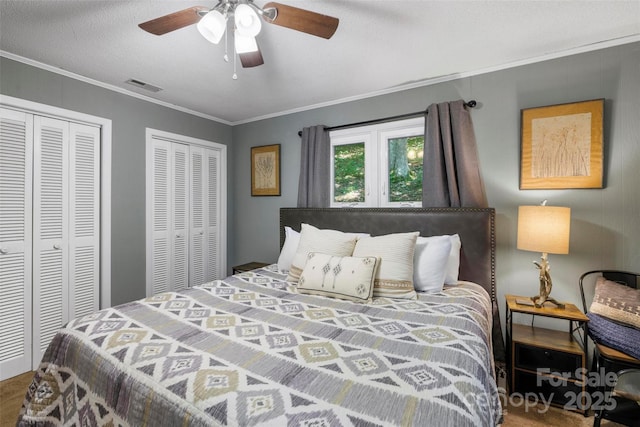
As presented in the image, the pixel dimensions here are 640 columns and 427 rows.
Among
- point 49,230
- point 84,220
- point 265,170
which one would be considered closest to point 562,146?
point 265,170

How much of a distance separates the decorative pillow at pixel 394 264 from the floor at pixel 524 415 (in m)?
0.96

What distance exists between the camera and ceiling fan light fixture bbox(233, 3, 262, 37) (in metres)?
1.39

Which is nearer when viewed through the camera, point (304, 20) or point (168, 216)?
point (304, 20)

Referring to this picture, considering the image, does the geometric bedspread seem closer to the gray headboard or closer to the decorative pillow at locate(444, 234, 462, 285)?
the decorative pillow at locate(444, 234, 462, 285)

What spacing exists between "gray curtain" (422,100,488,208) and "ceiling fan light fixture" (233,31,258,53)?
1708 millimetres

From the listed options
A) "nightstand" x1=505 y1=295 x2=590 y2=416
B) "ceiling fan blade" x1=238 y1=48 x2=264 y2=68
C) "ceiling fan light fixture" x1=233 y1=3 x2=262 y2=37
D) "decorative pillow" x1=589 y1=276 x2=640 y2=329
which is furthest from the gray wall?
"ceiling fan light fixture" x1=233 y1=3 x2=262 y2=37

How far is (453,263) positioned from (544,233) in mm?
630

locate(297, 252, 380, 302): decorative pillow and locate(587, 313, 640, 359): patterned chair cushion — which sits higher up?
locate(297, 252, 380, 302): decorative pillow

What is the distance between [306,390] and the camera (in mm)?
945

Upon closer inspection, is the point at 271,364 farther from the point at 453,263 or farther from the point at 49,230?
the point at 49,230

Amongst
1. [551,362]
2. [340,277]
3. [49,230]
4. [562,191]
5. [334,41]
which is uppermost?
[334,41]

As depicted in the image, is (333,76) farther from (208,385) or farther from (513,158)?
(208,385)

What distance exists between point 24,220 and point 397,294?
119 inches

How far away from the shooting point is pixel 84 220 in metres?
2.71
